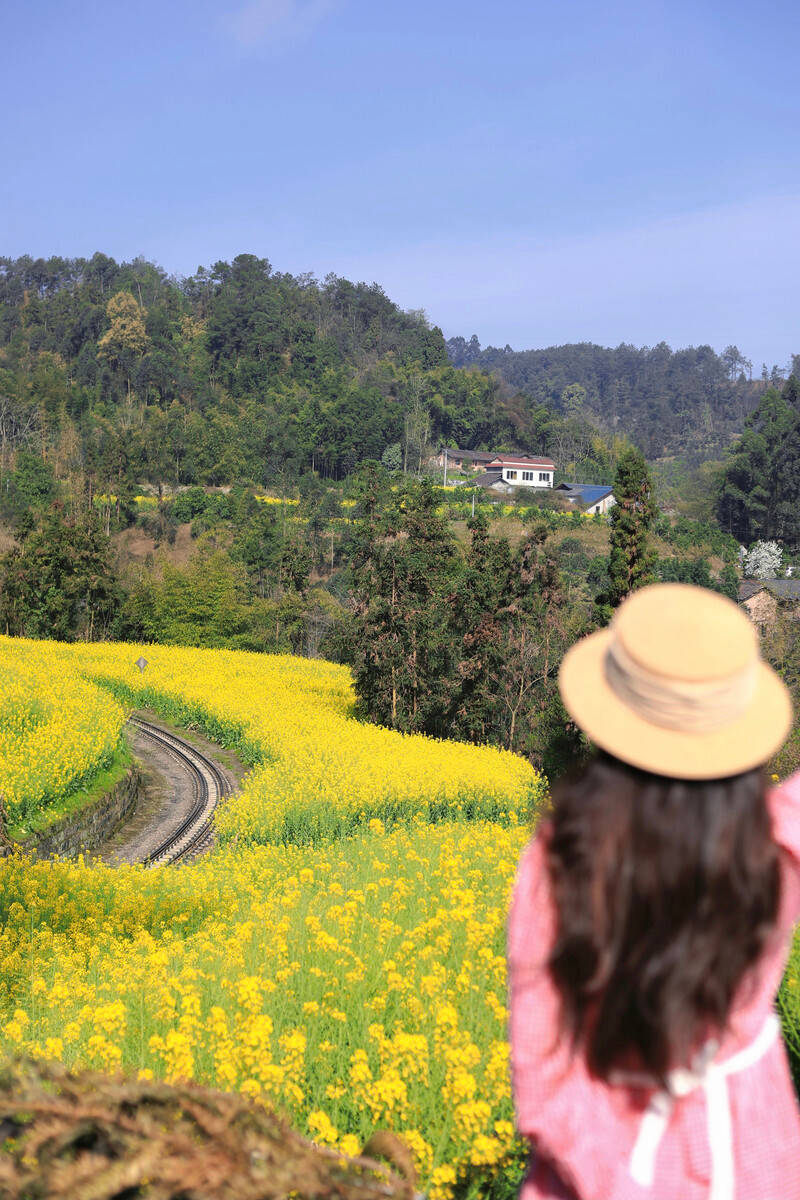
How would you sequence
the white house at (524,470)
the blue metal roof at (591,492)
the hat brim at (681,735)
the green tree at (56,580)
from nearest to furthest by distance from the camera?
the hat brim at (681,735), the green tree at (56,580), the blue metal roof at (591,492), the white house at (524,470)

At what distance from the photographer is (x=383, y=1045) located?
11.4ft

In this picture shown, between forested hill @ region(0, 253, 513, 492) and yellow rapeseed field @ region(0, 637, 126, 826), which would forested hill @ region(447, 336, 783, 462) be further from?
yellow rapeseed field @ region(0, 637, 126, 826)

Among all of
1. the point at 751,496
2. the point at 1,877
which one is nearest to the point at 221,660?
the point at 1,877

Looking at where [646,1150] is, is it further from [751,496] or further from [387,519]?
[751,496]

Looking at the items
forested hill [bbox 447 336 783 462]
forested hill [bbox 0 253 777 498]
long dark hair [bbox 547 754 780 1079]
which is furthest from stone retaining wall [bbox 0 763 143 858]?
forested hill [bbox 447 336 783 462]

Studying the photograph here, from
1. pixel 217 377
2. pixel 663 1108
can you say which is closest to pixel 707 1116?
pixel 663 1108

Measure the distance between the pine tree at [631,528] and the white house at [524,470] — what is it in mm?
73073

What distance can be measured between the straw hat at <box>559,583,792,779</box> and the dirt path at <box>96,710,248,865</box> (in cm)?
1412

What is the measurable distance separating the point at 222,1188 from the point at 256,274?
130796 mm

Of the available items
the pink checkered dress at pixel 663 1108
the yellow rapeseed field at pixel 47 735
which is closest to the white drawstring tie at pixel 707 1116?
the pink checkered dress at pixel 663 1108

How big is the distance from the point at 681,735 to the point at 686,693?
0.20ft

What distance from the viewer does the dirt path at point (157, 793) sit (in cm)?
1741

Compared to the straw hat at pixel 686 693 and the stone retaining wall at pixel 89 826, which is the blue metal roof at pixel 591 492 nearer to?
the stone retaining wall at pixel 89 826

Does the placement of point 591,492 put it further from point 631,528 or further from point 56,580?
point 631,528
